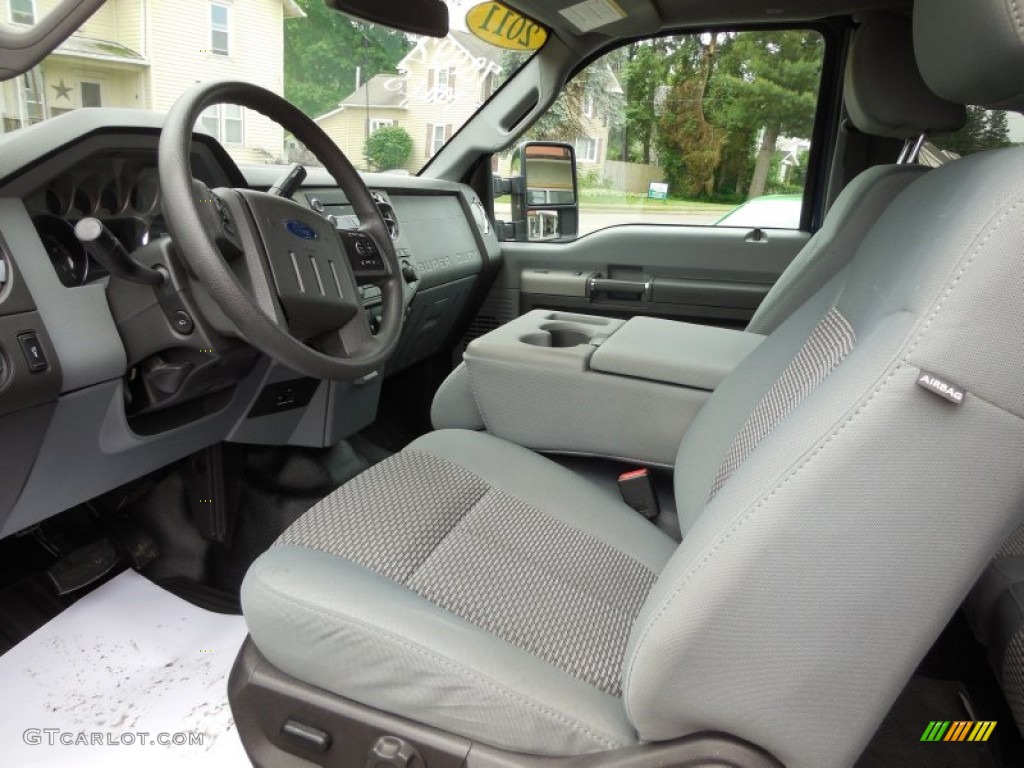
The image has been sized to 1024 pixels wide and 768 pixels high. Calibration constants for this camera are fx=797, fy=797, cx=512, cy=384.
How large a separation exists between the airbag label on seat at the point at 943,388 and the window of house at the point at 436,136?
221 cm

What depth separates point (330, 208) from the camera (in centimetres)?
190

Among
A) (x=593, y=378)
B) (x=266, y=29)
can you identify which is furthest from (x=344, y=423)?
(x=266, y=29)

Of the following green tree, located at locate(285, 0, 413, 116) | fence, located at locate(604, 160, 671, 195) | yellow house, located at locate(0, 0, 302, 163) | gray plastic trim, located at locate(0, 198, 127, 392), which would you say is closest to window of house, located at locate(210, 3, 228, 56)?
yellow house, located at locate(0, 0, 302, 163)

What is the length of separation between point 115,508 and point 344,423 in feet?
1.90

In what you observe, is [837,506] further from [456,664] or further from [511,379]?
[511,379]

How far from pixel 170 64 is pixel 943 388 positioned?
5.45ft

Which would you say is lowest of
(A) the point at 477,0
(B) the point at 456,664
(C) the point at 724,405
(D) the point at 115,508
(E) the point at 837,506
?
(D) the point at 115,508

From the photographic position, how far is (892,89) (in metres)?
1.69

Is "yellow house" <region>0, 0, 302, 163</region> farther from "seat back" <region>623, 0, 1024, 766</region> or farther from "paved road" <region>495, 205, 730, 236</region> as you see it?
"paved road" <region>495, 205, 730, 236</region>

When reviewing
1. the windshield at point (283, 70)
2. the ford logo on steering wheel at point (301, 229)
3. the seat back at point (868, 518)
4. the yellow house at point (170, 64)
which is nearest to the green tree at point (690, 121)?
the windshield at point (283, 70)

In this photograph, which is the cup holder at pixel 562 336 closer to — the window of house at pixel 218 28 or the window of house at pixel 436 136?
the window of house at pixel 218 28

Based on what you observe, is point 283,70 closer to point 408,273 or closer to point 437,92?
point 408,273

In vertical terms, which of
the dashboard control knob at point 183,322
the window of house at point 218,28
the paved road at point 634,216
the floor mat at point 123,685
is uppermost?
the window of house at point 218,28

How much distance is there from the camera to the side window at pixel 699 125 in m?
2.51
